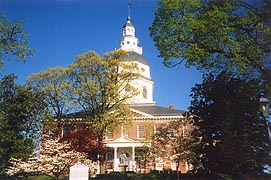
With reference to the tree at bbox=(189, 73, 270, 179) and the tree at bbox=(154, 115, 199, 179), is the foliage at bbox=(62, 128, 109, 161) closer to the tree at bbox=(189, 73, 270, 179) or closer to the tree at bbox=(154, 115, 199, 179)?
the tree at bbox=(154, 115, 199, 179)

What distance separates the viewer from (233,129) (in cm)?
1176

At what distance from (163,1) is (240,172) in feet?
23.4

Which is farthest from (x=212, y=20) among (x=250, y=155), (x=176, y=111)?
(x=176, y=111)

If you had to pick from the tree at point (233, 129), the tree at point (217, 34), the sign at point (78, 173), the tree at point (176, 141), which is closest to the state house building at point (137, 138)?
the tree at point (176, 141)

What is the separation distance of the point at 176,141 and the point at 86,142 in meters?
6.04

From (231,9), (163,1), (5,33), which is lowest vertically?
(5,33)

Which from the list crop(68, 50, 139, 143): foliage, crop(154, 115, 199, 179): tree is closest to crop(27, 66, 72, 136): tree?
crop(68, 50, 139, 143): foliage

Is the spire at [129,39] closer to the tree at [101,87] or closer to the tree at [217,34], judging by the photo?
the tree at [101,87]

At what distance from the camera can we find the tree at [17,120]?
1624 cm

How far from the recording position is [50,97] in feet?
76.3

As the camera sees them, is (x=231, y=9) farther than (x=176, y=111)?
No

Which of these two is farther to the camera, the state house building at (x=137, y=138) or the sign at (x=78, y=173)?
the state house building at (x=137, y=138)

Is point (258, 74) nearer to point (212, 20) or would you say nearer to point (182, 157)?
point (212, 20)

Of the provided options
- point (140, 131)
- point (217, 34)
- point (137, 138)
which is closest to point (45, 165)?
point (217, 34)
